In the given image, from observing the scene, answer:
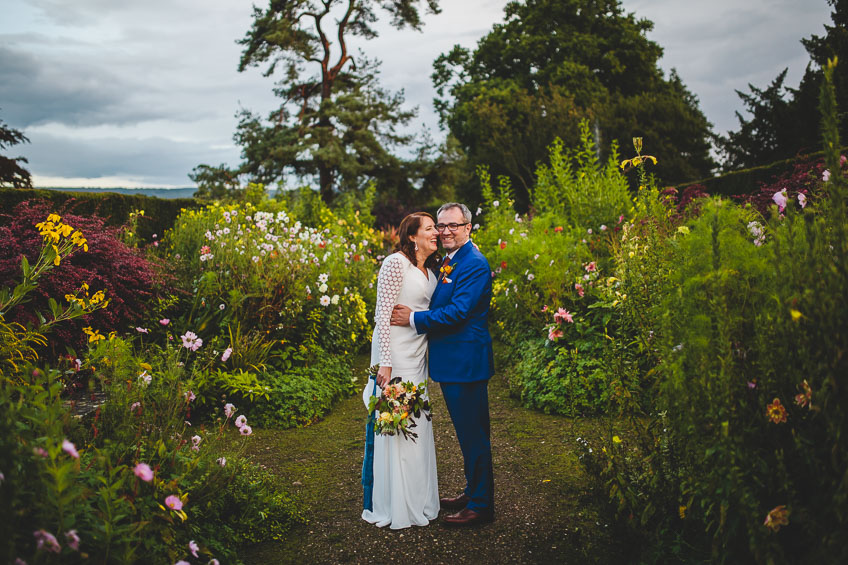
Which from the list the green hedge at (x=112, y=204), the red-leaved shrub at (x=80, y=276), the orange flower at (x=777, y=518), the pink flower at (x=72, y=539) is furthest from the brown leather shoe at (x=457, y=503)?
the green hedge at (x=112, y=204)

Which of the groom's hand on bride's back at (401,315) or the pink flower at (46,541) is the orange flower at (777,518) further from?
the pink flower at (46,541)

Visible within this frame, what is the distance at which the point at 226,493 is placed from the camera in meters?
3.20

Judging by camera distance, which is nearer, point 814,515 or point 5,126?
point 814,515

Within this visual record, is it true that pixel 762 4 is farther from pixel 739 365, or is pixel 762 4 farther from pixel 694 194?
pixel 739 365

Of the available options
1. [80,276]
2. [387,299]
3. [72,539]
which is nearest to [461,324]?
[387,299]

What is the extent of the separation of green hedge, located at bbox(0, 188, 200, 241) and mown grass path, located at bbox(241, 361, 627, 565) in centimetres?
338

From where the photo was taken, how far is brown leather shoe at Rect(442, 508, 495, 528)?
3262mm

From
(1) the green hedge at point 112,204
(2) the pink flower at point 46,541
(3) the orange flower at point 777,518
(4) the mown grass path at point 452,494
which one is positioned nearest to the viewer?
(2) the pink flower at point 46,541

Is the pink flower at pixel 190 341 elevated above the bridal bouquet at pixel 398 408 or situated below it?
above

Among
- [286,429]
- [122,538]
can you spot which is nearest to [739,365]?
[122,538]

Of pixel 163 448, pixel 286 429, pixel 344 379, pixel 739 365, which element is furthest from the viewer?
pixel 344 379

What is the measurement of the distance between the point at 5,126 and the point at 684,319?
12.3 m

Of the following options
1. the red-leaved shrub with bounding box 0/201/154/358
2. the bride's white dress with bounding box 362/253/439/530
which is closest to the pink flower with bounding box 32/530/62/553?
the bride's white dress with bounding box 362/253/439/530

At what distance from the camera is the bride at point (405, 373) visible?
10.8 ft
